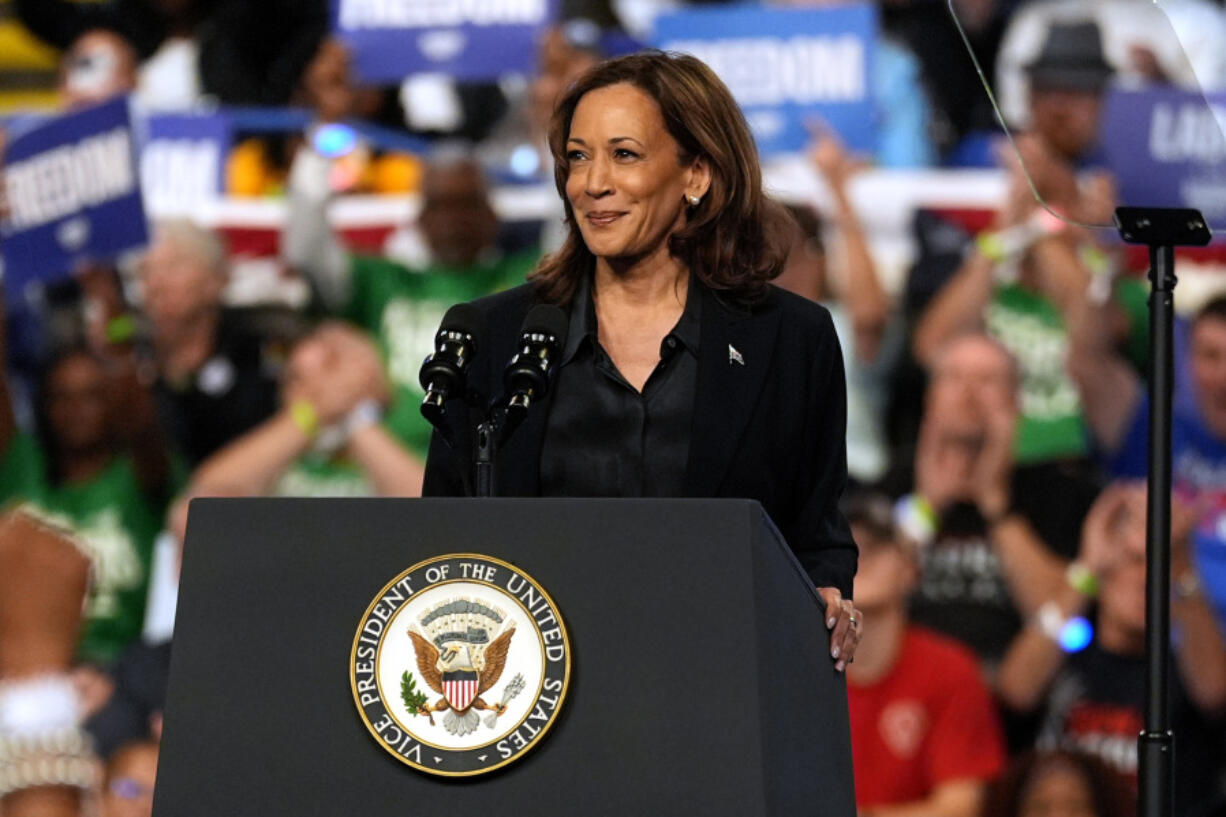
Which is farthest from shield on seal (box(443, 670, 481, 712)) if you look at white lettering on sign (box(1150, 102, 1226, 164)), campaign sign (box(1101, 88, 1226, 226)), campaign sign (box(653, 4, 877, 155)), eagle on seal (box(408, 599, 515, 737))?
campaign sign (box(653, 4, 877, 155))

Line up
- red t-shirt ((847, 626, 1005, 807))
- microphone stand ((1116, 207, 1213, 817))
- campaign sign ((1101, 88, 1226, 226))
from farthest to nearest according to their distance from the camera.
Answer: red t-shirt ((847, 626, 1005, 807)) → campaign sign ((1101, 88, 1226, 226)) → microphone stand ((1116, 207, 1213, 817))

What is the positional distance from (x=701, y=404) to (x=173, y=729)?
2.35 ft

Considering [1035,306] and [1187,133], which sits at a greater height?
[1035,306]

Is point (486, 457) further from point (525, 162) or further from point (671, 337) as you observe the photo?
point (525, 162)

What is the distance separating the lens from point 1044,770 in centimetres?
445

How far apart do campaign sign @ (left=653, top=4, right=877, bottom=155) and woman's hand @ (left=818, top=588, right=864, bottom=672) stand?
122 inches

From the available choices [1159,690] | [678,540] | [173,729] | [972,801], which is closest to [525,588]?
[678,540]

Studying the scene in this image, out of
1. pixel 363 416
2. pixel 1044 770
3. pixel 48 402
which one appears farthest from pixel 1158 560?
pixel 48 402

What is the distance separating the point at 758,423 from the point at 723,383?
0.06 metres

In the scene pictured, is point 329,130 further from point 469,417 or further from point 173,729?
point 173,729

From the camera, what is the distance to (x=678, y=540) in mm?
1634

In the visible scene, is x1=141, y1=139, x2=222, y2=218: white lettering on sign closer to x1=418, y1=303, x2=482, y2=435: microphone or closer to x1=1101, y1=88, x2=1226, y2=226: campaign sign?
x1=1101, y1=88, x2=1226, y2=226: campaign sign

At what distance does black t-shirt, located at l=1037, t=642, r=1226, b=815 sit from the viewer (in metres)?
4.43

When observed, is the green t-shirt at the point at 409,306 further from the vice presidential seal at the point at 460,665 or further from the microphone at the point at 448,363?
the vice presidential seal at the point at 460,665
